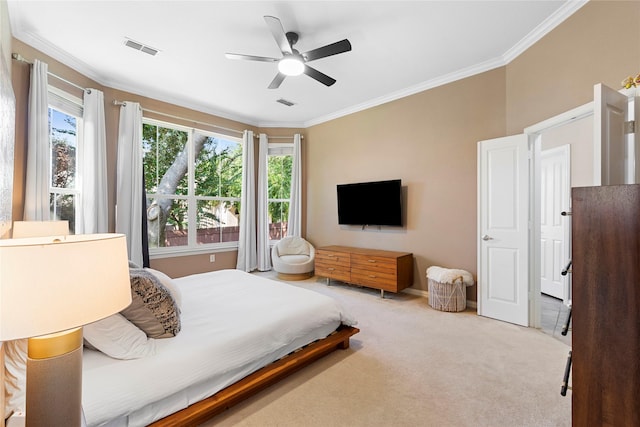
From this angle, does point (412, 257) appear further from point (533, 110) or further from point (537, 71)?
point (537, 71)

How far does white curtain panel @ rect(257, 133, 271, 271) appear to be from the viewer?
18.0 feet

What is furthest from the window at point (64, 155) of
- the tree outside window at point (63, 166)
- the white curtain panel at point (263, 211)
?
the white curtain panel at point (263, 211)

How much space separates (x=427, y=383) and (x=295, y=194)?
4105 millimetres

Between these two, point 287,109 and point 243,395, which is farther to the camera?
point 287,109

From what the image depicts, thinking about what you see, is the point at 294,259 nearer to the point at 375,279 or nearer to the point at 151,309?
the point at 375,279

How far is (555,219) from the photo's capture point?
163 inches

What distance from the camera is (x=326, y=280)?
5027mm

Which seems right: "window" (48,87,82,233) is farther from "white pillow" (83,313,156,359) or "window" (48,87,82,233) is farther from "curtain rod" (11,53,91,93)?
"white pillow" (83,313,156,359)

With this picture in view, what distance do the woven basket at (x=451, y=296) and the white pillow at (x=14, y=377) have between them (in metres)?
3.53

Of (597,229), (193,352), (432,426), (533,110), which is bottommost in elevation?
(432,426)

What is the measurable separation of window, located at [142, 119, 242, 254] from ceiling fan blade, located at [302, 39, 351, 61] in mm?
2966

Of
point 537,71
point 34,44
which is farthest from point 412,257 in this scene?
point 34,44

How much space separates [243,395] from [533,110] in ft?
12.0

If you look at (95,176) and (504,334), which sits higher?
(95,176)
